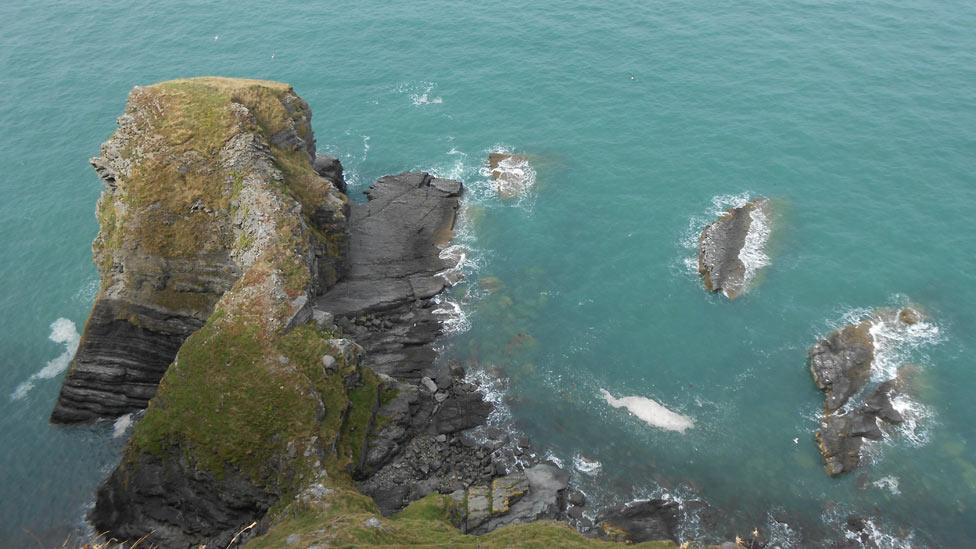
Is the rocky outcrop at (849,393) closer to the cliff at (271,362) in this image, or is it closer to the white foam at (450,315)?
the cliff at (271,362)

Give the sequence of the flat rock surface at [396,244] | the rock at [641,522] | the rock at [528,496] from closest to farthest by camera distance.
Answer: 1. the rock at [528,496]
2. the rock at [641,522]
3. the flat rock surface at [396,244]

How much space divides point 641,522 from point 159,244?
51842 millimetres

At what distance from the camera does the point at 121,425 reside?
6550 cm

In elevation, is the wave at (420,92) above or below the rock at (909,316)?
above

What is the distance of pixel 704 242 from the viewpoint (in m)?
79.8

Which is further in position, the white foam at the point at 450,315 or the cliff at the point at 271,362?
the white foam at the point at 450,315

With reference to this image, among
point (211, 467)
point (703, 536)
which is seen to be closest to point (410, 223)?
point (211, 467)

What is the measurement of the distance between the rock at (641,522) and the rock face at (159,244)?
3786 centimetres

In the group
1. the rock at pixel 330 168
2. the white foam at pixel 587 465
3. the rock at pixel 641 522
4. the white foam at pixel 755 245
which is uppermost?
the rock at pixel 330 168

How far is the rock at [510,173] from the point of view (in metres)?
90.8

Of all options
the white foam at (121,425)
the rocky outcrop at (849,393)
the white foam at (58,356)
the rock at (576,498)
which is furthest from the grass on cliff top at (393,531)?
the white foam at (58,356)

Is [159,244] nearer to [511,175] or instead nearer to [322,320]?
[322,320]

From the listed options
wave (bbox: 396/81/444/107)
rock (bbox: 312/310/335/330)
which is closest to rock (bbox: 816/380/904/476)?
rock (bbox: 312/310/335/330)

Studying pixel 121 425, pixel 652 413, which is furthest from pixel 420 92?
pixel 652 413
